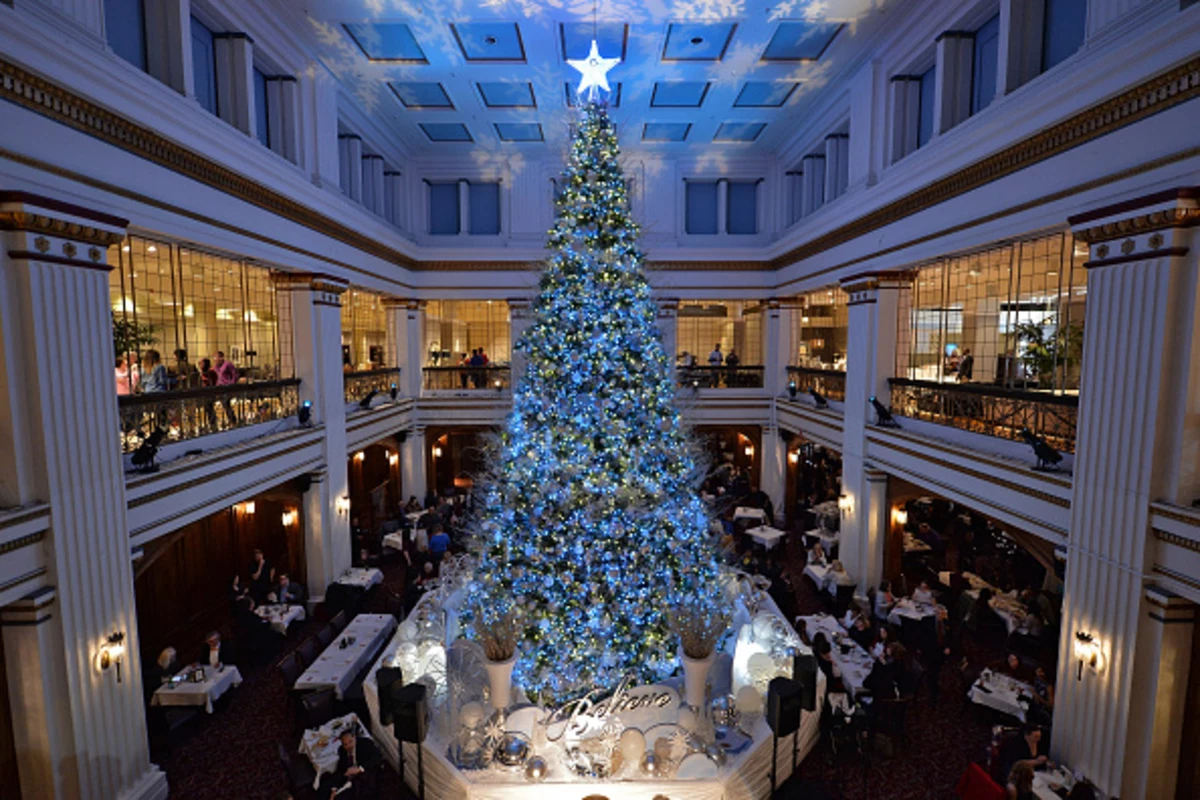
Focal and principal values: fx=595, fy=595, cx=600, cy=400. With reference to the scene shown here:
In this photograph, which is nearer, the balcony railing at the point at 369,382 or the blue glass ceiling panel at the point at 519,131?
the balcony railing at the point at 369,382

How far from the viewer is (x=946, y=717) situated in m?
8.66

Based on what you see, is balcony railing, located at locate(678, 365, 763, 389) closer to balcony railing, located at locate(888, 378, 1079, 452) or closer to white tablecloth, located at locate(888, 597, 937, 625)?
balcony railing, located at locate(888, 378, 1079, 452)

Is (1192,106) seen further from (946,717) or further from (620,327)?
(946,717)

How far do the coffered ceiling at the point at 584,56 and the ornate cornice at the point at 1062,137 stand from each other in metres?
3.44

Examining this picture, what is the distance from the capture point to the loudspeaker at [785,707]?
21.1 feet

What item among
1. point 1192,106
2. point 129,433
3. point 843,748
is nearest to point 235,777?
point 129,433

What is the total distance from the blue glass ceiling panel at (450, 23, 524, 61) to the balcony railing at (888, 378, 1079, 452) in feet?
32.2

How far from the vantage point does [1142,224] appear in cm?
575

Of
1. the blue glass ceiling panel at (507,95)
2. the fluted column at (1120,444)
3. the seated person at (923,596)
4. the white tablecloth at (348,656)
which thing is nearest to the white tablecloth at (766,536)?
the seated person at (923,596)

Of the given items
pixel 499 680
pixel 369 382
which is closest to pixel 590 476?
pixel 499 680

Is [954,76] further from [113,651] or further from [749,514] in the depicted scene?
[113,651]

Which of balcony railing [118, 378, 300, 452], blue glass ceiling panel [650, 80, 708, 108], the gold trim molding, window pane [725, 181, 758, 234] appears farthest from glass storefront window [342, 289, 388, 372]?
the gold trim molding

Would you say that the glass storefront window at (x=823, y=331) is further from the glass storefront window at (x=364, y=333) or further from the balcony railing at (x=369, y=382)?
the glass storefront window at (x=364, y=333)

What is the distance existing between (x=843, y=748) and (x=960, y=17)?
35.4ft
